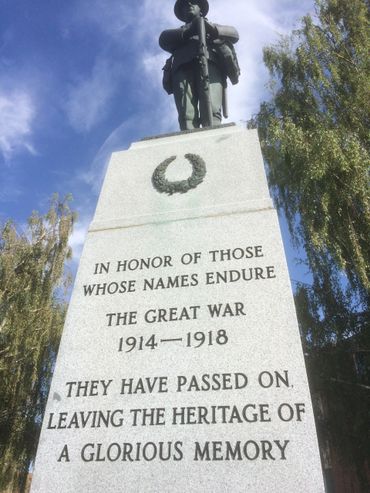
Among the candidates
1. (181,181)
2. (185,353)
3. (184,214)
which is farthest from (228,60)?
(185,353)

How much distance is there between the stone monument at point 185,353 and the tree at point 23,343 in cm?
875

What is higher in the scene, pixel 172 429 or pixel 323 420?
pixel 323 420

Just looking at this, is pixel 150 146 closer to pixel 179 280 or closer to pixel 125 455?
pixel 179 280

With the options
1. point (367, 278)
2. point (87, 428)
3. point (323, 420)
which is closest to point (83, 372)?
point (87, 428)

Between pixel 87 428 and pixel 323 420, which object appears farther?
pixel 323 420

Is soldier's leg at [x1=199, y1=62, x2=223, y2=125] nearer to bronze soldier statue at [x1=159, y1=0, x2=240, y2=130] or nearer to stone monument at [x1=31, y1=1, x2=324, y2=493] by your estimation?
bronze soldier statue at [x1=159, y1=0, x2=240, y2=130]

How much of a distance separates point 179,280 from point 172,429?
110 cm

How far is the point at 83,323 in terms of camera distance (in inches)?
127

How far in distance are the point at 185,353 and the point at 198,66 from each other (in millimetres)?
3777

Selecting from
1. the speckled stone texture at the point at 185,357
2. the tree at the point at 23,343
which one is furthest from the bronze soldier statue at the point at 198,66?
the tree at the point at 23,343

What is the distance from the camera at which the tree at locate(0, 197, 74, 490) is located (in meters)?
11.1

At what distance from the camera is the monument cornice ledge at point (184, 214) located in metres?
3.60

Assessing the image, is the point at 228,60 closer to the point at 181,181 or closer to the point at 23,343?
the point at 181,181

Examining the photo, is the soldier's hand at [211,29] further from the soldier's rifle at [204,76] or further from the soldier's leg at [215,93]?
the soldier's leg at [215,93]
